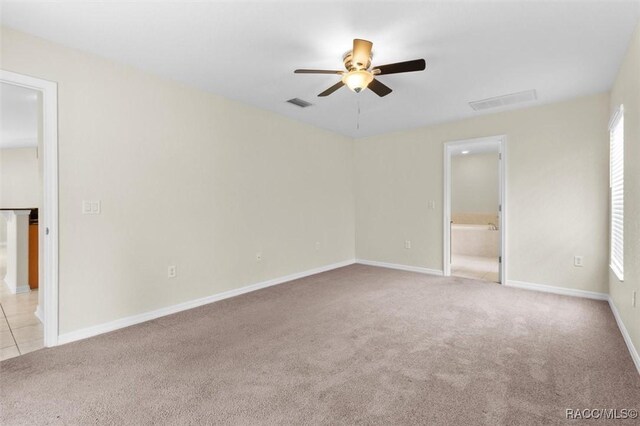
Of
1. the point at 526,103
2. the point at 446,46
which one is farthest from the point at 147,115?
the point at 526,103

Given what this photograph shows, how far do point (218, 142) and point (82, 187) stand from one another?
1491 millimetres

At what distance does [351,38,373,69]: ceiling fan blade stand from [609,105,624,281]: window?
2361 millimetres

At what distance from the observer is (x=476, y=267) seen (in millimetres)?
5551

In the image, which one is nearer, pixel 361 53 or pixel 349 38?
pixel 361 53

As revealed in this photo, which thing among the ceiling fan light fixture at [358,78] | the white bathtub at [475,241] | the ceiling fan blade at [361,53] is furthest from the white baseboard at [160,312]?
the white bathtub at [475,241]

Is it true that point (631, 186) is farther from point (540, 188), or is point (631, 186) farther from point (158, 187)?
point (158, 187)

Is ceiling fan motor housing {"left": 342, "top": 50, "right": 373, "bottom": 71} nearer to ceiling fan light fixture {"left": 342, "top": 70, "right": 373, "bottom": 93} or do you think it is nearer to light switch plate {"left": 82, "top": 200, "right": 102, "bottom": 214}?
ceiling fan light fixture {"left": 342, "top": 70, "right": 373, "bottom": 93}

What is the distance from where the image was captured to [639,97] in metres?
2.19

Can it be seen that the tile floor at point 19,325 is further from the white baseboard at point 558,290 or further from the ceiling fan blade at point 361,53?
the white baseboard at point 558,290

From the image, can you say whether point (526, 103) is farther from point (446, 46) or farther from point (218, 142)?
point (218, 142)

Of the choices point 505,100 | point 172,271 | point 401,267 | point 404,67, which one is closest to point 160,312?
point 172,271

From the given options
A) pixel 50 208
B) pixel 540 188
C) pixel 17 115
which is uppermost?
pixel 17 115

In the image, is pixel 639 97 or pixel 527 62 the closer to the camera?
pixel 639 97

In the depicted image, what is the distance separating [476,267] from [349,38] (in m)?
4.65
